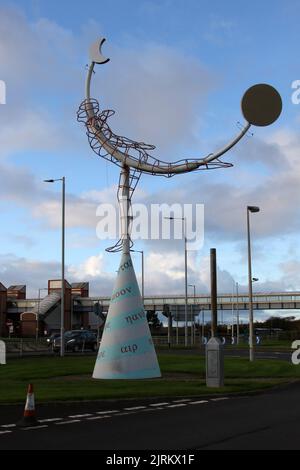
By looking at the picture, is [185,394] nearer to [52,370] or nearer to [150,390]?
[150,390]

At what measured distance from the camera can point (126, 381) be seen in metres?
19.6

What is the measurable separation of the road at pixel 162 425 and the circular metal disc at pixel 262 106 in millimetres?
8057

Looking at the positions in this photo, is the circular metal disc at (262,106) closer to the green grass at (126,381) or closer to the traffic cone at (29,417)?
the green grass at (126,381)

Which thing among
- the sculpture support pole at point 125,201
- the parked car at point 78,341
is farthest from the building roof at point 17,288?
the sculpture support pole at point 125,201

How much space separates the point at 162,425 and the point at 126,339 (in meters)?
8.62

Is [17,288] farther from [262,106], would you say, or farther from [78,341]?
[262,106]

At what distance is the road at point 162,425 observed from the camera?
9.27 metres

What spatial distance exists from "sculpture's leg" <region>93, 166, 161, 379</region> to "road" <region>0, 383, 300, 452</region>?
13.7ft

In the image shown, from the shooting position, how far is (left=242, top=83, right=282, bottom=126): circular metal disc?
736 inches

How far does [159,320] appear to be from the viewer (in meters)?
149

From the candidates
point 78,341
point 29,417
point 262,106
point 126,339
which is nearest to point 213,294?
point 126,339

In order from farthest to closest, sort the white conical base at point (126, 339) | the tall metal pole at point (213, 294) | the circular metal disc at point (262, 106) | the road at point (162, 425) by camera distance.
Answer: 1. the tall metal pole at point (213, 294)
2. the white conical base at point (126, 339)
3. the circular metal disc at point (262, 106)
4. the road at point (162, 425)

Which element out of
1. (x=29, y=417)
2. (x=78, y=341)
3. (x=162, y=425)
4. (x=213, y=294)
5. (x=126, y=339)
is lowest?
(x=78, y=341)

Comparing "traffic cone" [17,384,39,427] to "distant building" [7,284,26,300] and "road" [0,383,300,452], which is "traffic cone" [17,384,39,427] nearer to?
"road" [0,383,300,452]
